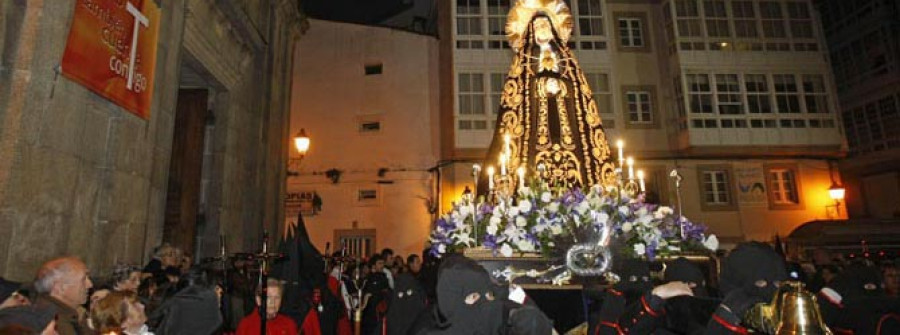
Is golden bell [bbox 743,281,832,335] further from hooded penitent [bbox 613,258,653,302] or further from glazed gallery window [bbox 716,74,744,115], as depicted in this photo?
glazed gallery window [bbox 716,74,744,115]

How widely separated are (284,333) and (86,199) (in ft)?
9.34

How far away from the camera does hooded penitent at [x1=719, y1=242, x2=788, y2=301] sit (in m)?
2.62

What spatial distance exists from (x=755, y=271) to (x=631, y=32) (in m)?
20.0

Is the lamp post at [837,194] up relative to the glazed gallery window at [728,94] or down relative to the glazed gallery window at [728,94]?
down

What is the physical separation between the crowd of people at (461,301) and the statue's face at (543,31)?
10.9 ft

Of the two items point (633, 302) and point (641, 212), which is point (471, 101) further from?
point (633, 302)

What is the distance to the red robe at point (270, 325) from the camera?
4613 millimetres

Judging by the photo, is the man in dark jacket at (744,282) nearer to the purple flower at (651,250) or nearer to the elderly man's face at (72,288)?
the purple flower at (651,250)

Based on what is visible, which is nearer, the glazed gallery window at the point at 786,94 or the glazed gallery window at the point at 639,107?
the glazed gallery window at the point at 786,94

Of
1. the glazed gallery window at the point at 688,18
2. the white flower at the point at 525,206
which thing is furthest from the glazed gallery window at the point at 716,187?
the white flower at the point at 525,206

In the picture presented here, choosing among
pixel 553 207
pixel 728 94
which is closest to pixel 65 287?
pixel 553 207

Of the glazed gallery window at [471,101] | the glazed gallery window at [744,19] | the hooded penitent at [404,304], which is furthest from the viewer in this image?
the glazed gallery window at [744,19]

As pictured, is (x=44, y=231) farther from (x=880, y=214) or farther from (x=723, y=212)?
(x=880, y=214)

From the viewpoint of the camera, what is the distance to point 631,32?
68.6 feet
